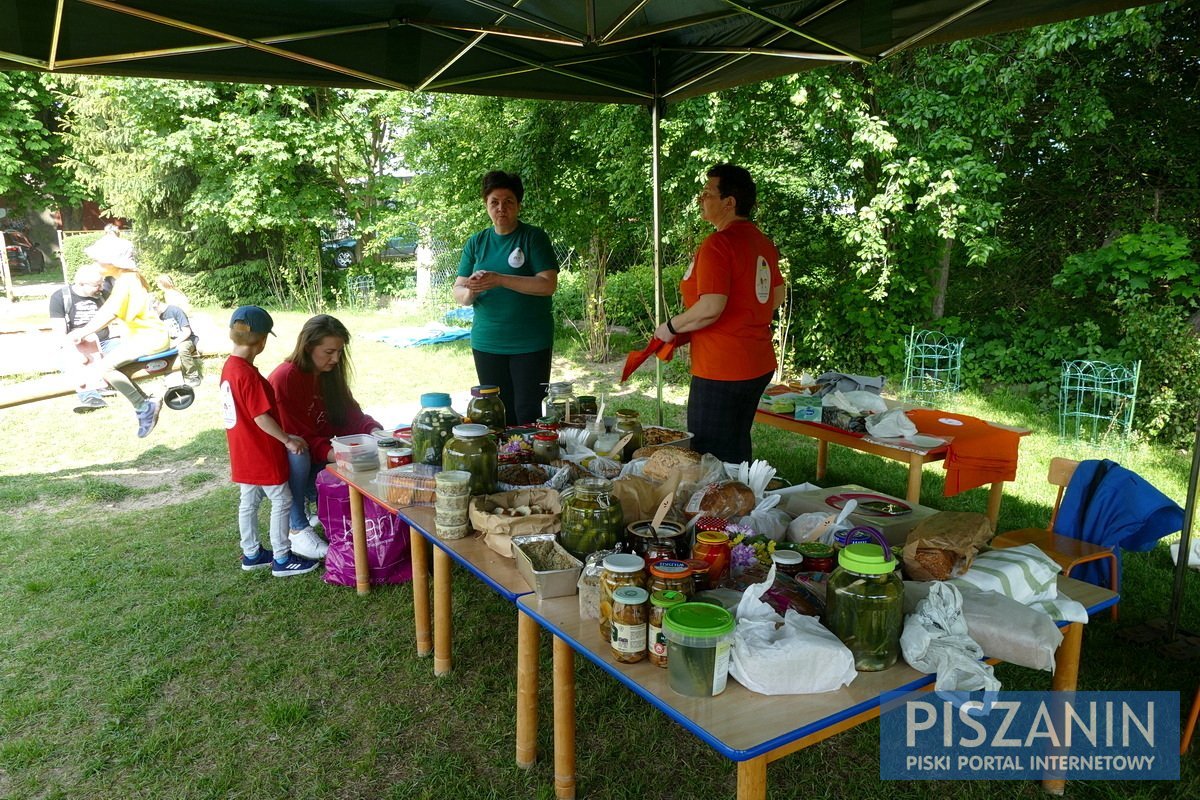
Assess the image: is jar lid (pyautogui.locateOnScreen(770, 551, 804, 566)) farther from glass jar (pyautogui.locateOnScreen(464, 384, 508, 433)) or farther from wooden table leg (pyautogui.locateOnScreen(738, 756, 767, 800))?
glass jar (pyautogui.locateOnScreen(464, 384, 508, 433))

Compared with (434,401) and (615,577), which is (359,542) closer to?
(434,401)

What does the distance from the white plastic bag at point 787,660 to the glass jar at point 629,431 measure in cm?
131

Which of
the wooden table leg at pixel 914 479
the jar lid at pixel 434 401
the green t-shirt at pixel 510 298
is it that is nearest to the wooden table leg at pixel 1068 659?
the wooden table leg at pixel 914 479

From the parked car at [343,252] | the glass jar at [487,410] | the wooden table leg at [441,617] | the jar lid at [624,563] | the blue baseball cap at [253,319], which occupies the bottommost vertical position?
the wooden table leg at [441,617]

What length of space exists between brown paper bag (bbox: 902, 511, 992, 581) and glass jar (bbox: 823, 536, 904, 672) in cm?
26

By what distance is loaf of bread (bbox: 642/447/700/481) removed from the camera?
90.0 inches

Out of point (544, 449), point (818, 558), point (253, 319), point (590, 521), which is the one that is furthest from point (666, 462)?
point (253, 319)

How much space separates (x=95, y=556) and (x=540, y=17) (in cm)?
355

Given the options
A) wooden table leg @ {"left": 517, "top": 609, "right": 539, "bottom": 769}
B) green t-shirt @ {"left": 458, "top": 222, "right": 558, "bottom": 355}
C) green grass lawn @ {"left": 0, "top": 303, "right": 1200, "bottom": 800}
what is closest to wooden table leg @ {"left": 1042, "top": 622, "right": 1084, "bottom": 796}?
green grass lawn @ {"left": 0, "top": 303, "right": 1200, "bottom": 800}

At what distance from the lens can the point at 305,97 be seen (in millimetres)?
13742

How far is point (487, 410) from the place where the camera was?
293cm

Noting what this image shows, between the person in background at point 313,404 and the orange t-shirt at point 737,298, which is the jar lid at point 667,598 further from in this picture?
the person in background at point 313,404

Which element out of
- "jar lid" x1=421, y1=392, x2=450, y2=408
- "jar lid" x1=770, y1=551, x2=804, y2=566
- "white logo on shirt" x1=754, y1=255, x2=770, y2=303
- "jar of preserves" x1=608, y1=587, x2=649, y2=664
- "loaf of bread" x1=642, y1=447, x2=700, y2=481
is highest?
"white logo on shirt" x1=754, y1=255, x2=770, y2=303

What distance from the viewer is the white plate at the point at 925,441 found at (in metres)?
3.46
